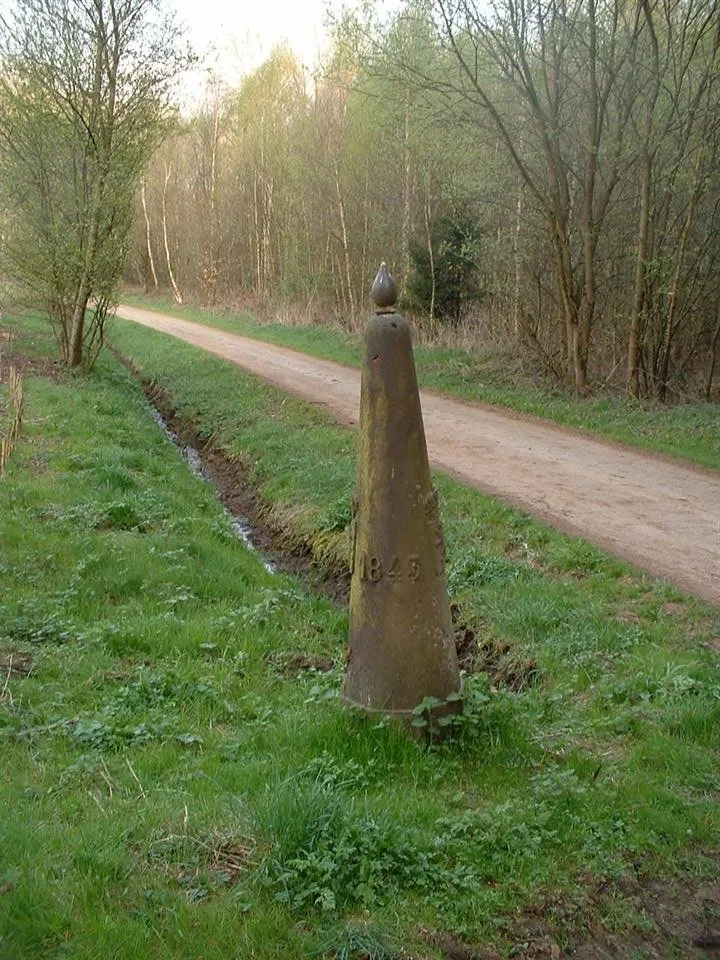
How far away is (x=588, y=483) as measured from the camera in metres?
10.8

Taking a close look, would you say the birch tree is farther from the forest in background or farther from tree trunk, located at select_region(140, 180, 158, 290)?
tree trunk, located at select_region(140, 180, 158, 290)

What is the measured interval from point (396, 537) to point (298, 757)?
1.21 metres

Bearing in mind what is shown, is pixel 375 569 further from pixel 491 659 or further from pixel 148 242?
pixel 148 242

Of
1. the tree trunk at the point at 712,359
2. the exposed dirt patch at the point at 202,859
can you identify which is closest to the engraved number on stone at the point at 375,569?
the exposed dirt patch at the point at 202,859

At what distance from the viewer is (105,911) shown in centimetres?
329

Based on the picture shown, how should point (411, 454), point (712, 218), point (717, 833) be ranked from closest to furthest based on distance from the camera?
point (717, 833)
point (411, 454)
point (712, 218)

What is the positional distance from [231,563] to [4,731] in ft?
12.6

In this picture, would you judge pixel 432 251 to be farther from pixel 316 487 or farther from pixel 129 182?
pixel 316 487

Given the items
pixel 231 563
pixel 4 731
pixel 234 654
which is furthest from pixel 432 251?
pixel 4 731

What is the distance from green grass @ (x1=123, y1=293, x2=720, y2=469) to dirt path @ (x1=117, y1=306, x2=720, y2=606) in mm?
406

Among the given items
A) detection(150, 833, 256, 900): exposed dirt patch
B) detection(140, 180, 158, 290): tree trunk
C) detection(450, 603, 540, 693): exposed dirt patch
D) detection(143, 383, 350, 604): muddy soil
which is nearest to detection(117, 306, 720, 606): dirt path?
detection(450, 603, 540, 693): exposed dirt patch

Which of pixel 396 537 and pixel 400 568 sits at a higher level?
pixel 396 537

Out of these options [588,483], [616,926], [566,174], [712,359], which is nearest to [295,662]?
[616,926]

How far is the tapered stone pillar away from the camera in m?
4.65
